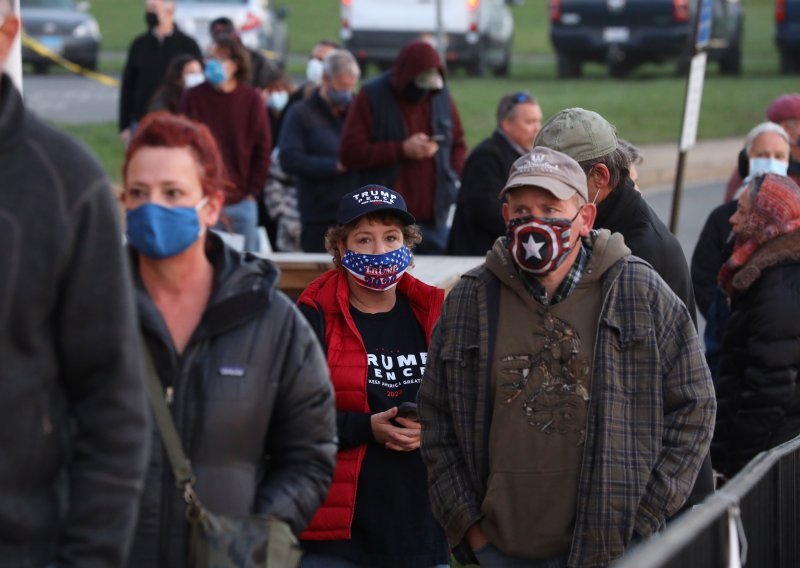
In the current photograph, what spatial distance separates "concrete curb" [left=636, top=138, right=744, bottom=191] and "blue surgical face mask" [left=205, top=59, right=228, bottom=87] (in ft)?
27.2

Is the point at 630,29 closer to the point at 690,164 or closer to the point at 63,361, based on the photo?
the point at 690,164

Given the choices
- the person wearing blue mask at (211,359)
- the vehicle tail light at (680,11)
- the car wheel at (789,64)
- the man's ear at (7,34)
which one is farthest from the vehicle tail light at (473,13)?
the man's ear at (7,34)

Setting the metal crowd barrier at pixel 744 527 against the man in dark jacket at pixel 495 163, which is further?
the man in dark jacket at pixel 495 163

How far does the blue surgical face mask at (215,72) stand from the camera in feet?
36.7

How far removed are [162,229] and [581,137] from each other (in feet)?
6.82

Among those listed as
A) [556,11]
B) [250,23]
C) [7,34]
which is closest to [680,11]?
[556,11]

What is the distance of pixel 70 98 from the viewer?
85.1ft

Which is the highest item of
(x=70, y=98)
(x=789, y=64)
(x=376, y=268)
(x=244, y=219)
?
(x=376, y=268)

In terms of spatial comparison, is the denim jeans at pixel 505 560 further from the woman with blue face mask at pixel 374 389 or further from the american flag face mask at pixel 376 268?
the american flag face mask at pixel 376 268

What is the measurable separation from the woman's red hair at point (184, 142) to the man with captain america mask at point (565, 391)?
38.5 inches

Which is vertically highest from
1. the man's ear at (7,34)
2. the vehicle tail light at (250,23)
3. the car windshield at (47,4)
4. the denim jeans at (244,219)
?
the man's ear at (7,34)

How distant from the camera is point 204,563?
11.4 ft

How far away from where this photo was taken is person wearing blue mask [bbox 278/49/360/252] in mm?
10641

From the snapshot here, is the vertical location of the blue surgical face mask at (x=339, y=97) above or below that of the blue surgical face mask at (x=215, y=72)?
below
